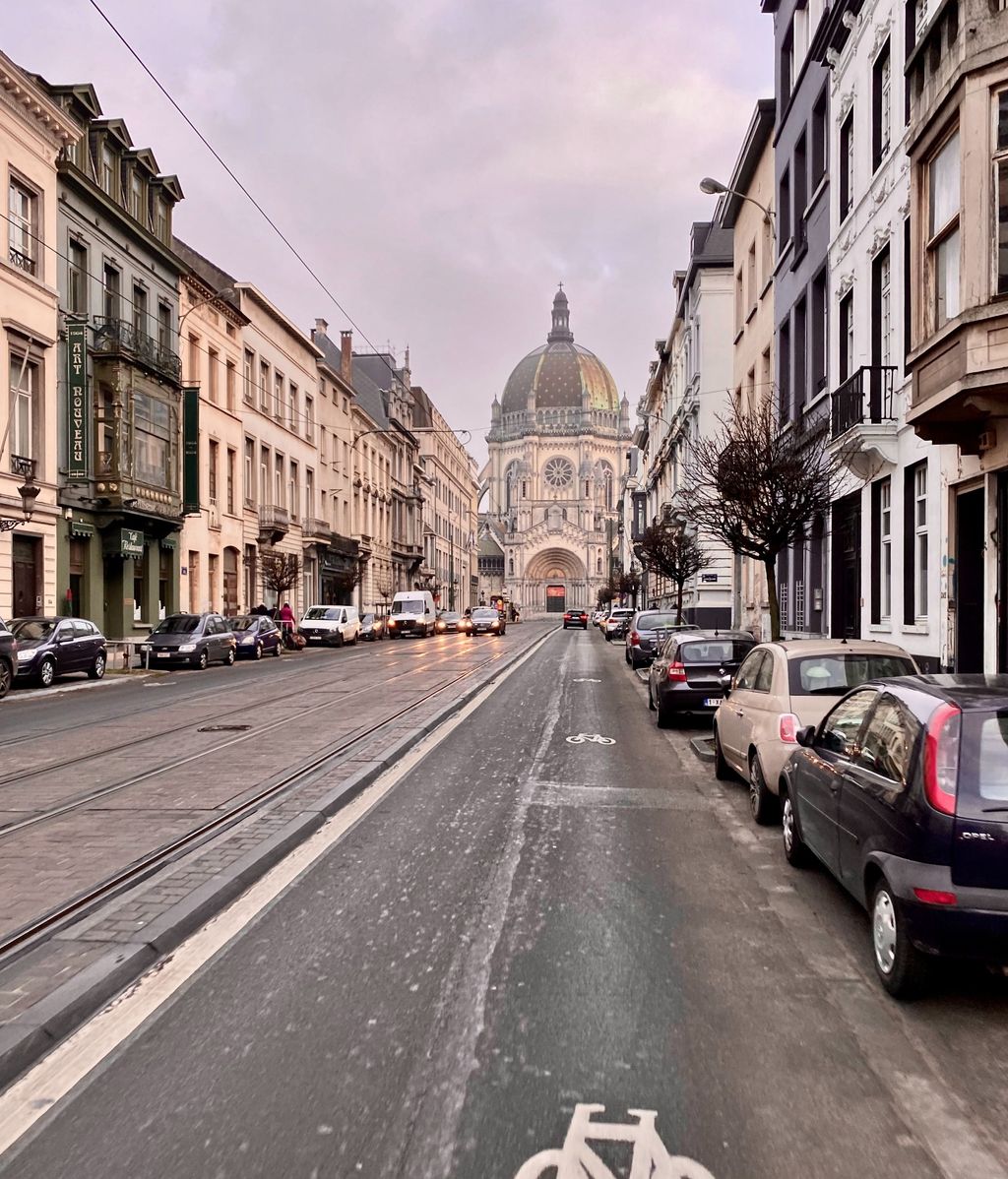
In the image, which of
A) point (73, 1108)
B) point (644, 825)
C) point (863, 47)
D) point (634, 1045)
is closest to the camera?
point (73, 1108)

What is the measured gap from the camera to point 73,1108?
349cm

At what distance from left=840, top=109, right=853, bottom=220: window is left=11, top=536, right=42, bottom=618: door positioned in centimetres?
2048

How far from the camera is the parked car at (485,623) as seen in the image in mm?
59250

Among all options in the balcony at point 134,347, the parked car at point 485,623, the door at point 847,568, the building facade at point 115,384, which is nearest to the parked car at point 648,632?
the door at point 847,568

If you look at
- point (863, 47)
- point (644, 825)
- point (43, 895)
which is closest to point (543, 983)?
point (43, 895)

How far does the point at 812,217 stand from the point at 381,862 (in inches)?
766

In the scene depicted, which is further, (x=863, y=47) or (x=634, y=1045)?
(x=863, y=47)

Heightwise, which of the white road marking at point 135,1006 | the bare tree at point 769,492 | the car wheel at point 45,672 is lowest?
the white road marking at point 135,1006

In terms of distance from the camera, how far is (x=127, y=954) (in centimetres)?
477

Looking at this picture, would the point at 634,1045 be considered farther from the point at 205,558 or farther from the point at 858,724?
the point at 205,558

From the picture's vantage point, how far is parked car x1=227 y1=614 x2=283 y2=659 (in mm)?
32719

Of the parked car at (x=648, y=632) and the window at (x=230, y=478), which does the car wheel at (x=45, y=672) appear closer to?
the parked car at (x=648, y=632)

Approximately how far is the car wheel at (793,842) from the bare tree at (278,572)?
120 feet

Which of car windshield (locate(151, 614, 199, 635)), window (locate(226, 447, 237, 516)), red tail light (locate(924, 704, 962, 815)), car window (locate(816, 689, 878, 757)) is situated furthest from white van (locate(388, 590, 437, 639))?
red tail light (locate(924, 704, 962, 815))
